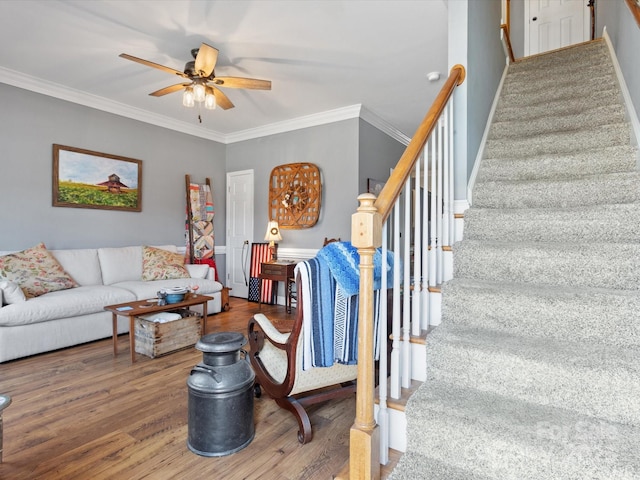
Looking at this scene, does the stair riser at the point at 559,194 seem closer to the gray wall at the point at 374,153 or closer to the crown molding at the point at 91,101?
the gray wall at the point at 374,153

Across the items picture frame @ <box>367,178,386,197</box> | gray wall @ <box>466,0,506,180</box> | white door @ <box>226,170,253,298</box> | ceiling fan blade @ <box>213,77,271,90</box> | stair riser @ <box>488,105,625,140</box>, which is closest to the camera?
gray wall @ <box>466,0,506,180</box>

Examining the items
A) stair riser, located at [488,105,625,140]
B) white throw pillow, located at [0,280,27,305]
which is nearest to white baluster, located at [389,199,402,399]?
stair riser, located at [488,105,625,140]

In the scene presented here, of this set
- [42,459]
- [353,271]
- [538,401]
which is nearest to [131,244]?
[42,459]

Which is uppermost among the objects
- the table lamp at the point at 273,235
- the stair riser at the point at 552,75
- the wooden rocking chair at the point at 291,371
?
the stair riser at the point at 552,75

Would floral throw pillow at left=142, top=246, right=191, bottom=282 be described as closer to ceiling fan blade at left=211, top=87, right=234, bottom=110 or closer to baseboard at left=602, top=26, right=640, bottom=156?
ceiling fan blade at left=211, top=87, right=234, bottom=110

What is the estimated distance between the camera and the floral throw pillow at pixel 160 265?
451cm

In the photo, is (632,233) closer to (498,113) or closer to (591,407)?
(591,407)

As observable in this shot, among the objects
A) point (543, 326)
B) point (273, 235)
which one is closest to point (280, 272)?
point (273, 235)

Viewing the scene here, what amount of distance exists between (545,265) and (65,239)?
4793mm

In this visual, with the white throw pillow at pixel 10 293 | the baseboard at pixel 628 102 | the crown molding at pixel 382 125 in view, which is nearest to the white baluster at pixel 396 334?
the baseboard at pixel 628 102

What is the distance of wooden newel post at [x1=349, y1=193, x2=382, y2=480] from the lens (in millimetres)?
1243

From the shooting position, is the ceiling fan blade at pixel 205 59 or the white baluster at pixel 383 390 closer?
the white baluster at pixel 383 390

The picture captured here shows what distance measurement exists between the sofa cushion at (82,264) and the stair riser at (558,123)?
14.3 ft

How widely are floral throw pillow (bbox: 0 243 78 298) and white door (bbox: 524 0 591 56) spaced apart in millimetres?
6868
